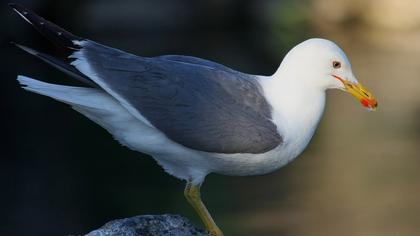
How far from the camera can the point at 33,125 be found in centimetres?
1342

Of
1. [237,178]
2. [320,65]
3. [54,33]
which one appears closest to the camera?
[54,33]

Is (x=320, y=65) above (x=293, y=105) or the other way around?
above

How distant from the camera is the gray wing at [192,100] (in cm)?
516

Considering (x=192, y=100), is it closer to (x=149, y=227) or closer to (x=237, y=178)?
(x=149, y=227)

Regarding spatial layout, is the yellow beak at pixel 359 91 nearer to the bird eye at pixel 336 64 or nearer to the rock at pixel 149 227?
the bird eye at pixel 336 64

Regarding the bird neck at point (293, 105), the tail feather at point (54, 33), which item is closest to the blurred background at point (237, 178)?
the bird neck at point (293, 105)

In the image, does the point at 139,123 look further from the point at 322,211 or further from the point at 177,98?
the point at 322,211

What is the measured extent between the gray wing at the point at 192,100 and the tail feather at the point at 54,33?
0.23 ft

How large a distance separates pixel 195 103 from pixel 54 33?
30.2 inches

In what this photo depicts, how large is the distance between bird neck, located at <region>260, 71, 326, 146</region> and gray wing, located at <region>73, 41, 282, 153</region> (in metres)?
0.05

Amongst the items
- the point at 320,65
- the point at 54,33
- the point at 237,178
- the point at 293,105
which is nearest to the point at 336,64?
the point at 320,65

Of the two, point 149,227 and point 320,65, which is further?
point 320,65

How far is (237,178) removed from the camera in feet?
36.0

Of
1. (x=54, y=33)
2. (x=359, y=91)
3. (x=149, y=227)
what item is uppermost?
(x=359, y=91)
